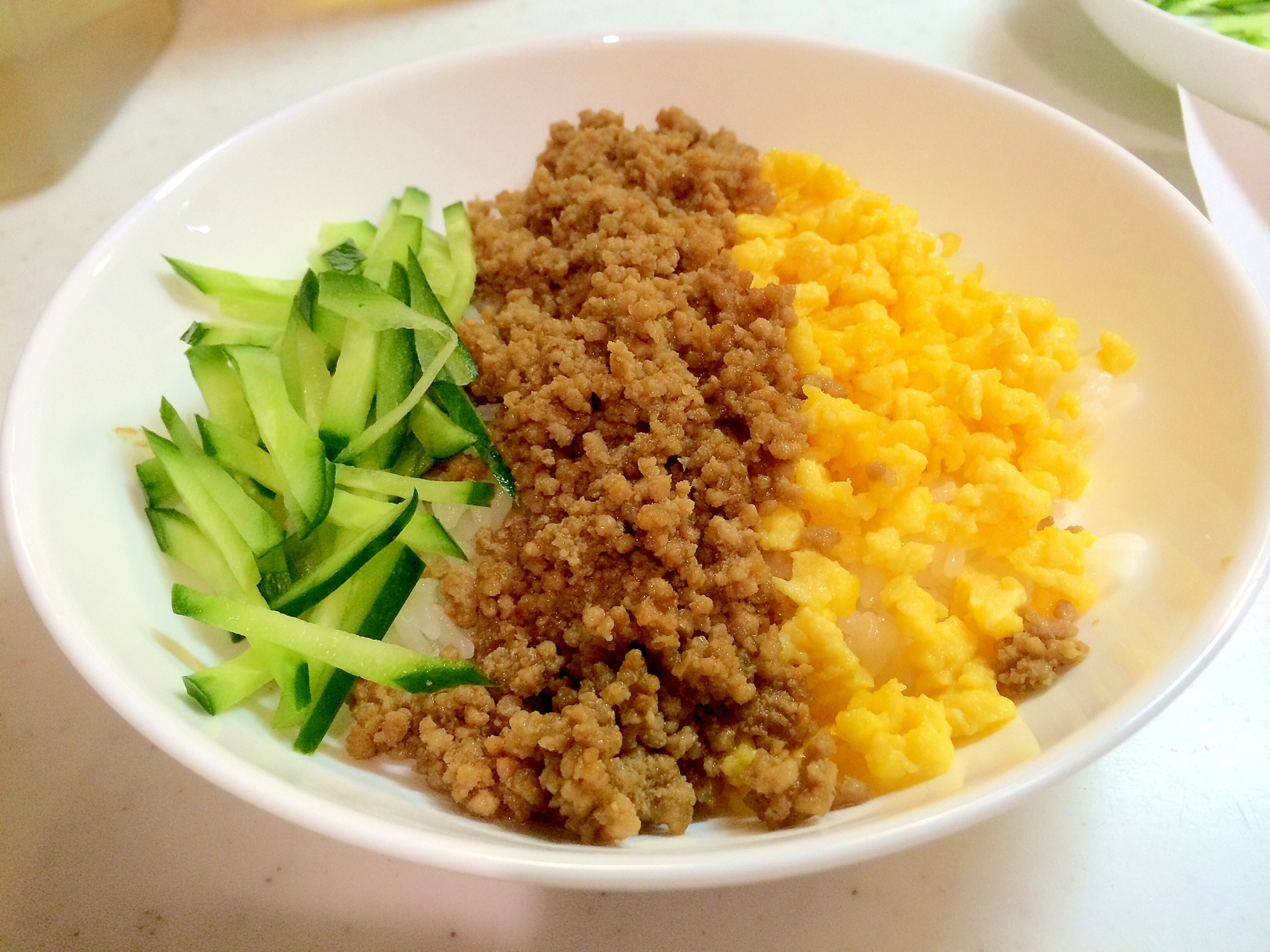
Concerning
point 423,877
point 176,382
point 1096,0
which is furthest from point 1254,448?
point 176,382

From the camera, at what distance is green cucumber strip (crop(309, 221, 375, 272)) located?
5.98ft

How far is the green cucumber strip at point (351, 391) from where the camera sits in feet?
4.83

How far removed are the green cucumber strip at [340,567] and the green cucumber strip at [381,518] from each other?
42 millimetres

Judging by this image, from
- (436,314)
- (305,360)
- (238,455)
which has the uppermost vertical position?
(436,314)

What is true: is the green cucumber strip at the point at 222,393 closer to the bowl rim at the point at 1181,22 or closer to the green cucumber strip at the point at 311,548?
the green cucumber strip at the point at 311,548

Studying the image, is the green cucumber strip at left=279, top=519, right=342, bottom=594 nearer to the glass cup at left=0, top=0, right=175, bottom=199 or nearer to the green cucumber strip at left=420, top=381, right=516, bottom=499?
the green cucumber strip at left=420, top=381, right=516, bottom=499

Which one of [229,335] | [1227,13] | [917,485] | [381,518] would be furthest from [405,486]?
[1227,13]

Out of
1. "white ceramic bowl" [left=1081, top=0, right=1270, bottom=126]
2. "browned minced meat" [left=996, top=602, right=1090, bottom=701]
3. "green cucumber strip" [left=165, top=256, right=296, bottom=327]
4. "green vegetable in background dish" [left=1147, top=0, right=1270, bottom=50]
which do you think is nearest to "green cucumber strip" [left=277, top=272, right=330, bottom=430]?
"green cucumber strip" [left=165, top=256, right=296, bottom=327]

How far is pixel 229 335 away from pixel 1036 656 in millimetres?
1566

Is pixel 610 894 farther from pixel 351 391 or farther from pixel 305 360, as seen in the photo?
pixel 305 360

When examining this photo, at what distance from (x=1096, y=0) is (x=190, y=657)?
112 inches

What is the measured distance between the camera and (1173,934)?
4.44ft

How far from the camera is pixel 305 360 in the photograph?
158cm

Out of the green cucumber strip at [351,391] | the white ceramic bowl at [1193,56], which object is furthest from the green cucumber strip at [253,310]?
the white ceramic bowl at [1193,56]
